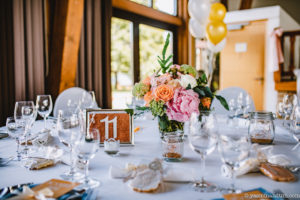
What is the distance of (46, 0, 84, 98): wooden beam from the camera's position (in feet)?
9.65

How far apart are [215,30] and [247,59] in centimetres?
251

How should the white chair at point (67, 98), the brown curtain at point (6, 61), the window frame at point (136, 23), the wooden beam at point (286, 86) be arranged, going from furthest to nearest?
the wooden beam at point (286, 86), the window frame at point (136, 23), the brown curtain at point (6, 61), the white chair at point (67, 98)

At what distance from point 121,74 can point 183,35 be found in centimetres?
168

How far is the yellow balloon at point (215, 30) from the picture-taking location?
4.33 metres

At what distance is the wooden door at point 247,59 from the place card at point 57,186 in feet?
20.3

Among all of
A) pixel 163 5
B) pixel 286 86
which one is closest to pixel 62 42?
pixel 163 5

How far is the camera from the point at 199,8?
404cm

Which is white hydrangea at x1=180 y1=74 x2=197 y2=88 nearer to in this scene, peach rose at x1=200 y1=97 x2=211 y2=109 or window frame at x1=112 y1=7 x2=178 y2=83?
peach rose at x1=200 y1=97 x2=211 y2=109

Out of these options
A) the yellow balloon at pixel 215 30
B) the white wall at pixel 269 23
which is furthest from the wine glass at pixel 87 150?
the white wall at pixel 269 23

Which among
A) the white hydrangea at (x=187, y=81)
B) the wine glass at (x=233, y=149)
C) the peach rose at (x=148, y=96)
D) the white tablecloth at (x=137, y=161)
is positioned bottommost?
the white tablecloth at (x=137, y=161)

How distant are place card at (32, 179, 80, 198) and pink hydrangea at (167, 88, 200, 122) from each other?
0.52 meters

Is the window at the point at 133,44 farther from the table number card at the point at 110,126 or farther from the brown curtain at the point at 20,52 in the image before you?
the table number card at the point at 110,126

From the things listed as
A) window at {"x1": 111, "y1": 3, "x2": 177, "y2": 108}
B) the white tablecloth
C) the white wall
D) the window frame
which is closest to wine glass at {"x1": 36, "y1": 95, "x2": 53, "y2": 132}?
the white tablecloth

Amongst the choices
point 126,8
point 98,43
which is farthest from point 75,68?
point 126,8
